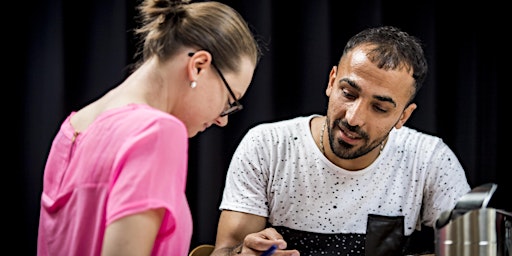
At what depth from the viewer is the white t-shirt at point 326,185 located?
5.41 feet

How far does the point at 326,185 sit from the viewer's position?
1.68 m

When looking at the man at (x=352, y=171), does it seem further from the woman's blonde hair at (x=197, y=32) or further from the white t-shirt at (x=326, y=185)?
the woman's blonde hair at (x=197, y=32)

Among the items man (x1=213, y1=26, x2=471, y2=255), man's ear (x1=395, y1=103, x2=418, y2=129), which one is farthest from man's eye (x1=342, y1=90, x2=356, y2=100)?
man's ear (x1=395, y1=103, x2=418, y2=129)

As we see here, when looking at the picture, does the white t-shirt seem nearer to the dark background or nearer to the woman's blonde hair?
the dark background

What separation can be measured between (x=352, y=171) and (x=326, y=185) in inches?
3.1

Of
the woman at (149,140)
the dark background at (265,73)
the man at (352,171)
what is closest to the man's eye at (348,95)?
the man at (352,171)

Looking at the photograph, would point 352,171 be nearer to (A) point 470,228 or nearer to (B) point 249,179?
(B) point 249,179

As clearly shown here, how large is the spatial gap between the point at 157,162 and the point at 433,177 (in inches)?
42.3

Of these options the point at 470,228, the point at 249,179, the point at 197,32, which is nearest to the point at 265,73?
the point at 249,179

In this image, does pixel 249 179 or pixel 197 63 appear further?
pixel 249 179

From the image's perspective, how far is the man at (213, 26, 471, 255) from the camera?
158cm

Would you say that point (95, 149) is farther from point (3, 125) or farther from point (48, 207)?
point (3, 125)

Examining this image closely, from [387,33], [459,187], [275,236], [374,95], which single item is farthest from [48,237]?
[459,187]

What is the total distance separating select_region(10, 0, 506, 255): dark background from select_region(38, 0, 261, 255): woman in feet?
2.53
